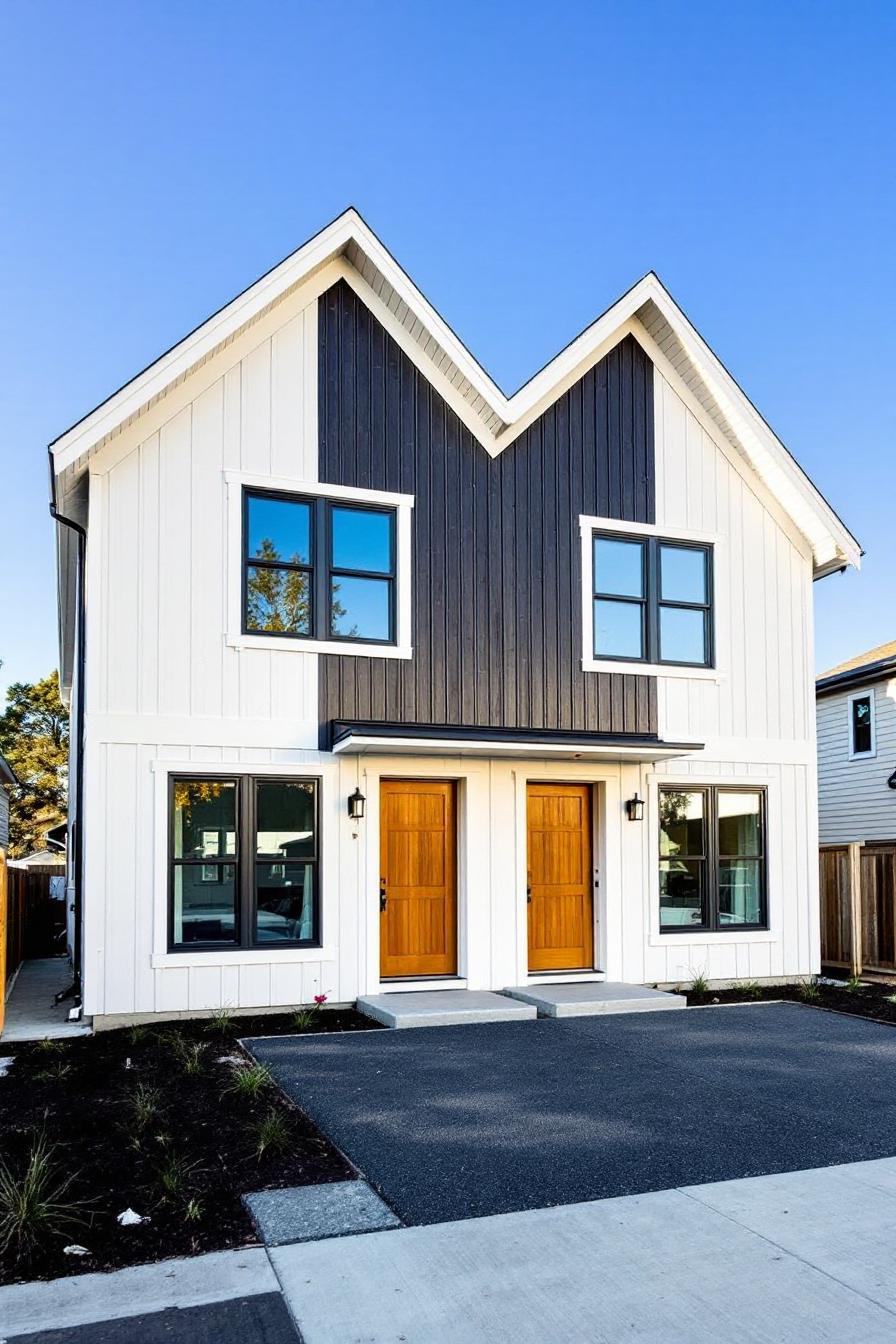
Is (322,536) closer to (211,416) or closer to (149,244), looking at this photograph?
(211,416)

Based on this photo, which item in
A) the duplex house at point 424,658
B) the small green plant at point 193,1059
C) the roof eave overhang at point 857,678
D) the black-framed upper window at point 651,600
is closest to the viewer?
the small green plant at point 193,1059

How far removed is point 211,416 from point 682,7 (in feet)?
34.8

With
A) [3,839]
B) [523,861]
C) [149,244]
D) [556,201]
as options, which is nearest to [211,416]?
[523,861]

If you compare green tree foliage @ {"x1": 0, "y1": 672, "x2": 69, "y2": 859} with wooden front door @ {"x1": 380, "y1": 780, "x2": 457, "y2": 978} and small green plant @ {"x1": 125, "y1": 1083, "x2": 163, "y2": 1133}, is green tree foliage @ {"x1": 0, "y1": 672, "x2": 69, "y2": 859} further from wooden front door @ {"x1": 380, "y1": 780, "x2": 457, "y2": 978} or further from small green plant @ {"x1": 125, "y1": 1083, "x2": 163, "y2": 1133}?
small green plant @ {"x1": 125, "y1": 1083, "x2": 163, "y2": 1133}

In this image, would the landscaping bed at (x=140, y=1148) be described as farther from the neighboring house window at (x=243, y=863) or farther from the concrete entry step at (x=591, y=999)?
the concrete entry step at (x=591, y=999)

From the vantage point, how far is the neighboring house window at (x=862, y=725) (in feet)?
64.2

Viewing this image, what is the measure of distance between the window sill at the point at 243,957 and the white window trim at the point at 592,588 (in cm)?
423

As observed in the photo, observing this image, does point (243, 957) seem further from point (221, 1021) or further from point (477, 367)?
point (477, 367)

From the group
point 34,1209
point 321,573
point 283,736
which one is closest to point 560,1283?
point 34,1209

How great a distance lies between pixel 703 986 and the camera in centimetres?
1159

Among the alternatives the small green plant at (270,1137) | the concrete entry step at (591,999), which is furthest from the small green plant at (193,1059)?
the concrete entry step at (591,999)

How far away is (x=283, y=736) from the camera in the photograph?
10.3 m

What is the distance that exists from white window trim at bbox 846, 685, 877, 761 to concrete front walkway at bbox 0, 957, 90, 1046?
14.4m

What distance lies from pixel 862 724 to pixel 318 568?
13317 mm
